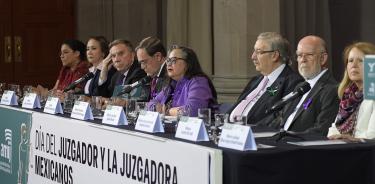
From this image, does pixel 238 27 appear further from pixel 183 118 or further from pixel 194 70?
pixel 183 118

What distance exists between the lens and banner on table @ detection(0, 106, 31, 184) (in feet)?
20.6

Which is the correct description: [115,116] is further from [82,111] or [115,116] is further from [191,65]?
[191,65]

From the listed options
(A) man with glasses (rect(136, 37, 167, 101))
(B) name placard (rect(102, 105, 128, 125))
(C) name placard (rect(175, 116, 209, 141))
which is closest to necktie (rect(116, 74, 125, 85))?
(A) man with glasses (rect(136, 37, 167, 101))

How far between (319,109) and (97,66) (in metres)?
3.16

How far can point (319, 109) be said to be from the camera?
5.51 m

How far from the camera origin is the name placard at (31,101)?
21.2ft

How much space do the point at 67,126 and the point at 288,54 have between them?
1.59 meters

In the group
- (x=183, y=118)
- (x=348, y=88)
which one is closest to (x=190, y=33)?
(x=348, y=88)

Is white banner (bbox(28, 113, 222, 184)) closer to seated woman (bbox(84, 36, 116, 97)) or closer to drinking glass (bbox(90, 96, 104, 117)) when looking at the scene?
drinking glass (bbox(90, 96, 104, 117))

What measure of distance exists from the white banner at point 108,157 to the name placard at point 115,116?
0.30 ft

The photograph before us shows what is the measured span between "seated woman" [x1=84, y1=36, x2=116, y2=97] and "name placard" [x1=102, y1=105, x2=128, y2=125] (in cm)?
275

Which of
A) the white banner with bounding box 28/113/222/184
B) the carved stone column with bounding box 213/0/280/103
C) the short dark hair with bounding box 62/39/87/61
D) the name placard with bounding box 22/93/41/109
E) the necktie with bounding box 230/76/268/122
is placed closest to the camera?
the white banner with bounding box 28/113/222/184

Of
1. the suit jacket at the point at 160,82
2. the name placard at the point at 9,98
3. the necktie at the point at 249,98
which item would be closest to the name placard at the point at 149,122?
the necktie at the point at 249,98

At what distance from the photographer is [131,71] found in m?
7.50
